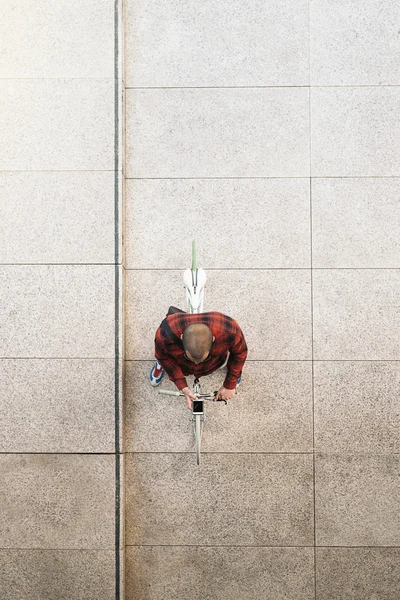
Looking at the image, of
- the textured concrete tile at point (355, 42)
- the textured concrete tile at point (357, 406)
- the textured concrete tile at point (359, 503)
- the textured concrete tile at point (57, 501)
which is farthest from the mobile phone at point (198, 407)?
the textured concrete tile at point (355, 42)

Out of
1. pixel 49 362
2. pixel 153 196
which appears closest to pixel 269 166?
pixel 153 196

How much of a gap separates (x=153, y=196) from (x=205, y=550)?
2.79 meters

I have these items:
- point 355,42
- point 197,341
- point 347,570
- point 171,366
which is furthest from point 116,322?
point 355,42

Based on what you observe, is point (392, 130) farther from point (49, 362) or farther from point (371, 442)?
point (49, 362)

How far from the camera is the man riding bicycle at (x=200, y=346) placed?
322cm

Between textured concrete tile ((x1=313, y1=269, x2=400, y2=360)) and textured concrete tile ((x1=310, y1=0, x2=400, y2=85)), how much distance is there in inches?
61.0

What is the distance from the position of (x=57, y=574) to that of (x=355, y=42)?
187 inches

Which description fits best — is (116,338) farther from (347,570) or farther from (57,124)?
(347,570)

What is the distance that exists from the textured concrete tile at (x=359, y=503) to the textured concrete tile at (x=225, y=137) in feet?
7.68

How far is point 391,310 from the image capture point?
13.6 ft

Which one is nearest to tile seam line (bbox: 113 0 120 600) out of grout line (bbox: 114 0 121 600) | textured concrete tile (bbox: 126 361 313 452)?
grout line (bbox: 114 0 121 600)

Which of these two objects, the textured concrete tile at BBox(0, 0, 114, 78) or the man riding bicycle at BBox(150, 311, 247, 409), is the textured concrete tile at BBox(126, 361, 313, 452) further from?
the textured concrete tile at BBox(0, 0, 114, 78)

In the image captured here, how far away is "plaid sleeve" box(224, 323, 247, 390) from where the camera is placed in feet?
11.5

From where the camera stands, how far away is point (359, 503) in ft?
13.4
